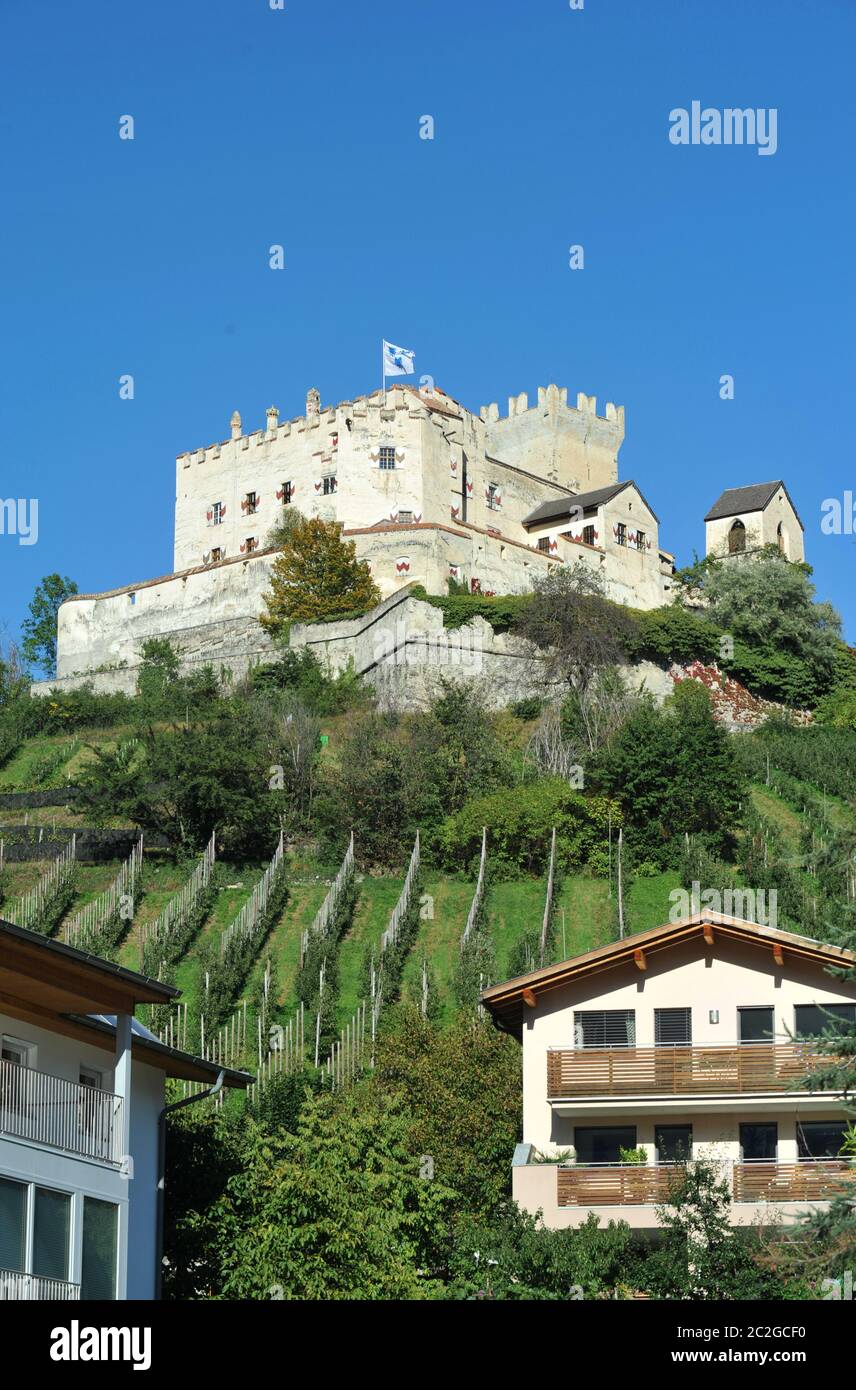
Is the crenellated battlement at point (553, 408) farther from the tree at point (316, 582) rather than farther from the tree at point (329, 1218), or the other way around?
the tree at point (329, 1218)

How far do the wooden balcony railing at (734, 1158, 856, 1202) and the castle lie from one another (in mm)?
44419

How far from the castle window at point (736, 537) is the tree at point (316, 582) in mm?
25749

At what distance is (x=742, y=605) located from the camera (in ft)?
259

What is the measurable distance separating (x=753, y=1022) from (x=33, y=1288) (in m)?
15.9

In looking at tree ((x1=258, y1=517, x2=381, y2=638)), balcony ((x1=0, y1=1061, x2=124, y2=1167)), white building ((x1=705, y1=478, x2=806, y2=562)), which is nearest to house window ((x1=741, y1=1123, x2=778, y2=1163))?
balcony ((x1=0, y1=1061, x2=124, y2=1167))

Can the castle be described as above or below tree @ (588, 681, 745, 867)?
above

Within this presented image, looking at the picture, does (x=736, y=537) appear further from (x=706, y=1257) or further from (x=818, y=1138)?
(x=706, y=1257)

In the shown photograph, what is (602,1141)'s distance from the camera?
104 feet

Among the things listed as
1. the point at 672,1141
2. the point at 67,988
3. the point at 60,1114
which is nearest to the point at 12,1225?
the point at 60,1114

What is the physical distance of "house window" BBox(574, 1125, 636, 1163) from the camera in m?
31.6

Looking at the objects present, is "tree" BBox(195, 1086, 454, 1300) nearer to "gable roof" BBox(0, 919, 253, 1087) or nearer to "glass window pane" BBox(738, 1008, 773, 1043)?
"gable roof" BBox(0, 919, 253, 1087)

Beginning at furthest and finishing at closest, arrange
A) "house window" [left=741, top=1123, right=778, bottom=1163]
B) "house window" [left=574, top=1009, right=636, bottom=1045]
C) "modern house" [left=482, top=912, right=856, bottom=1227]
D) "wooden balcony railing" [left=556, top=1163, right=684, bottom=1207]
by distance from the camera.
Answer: "house window" [left=574, top=1009, right=636, bottom=1045] < "house window" [left=741, top=1123, right=778, bottom=1163] < "modern house" [left=482, top=912, right=856, bottom=1227] < "wooden balcony railing" [left=556, top=1163, right=684, bottom=1207]

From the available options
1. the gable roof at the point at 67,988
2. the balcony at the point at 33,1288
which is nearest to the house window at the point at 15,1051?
the gable roof at the point at 67,988
